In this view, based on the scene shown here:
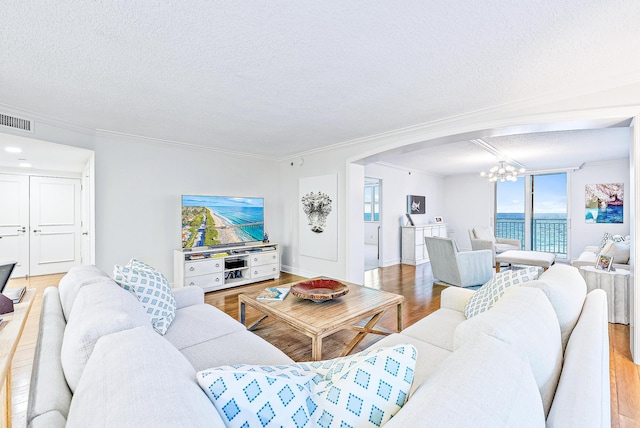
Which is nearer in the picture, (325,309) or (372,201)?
(325,309)

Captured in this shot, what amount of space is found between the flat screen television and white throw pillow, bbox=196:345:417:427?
12.6 feet

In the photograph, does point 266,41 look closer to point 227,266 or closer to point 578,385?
point 578,385

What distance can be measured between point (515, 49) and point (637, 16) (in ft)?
1.86

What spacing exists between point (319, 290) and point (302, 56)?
190 centimetres

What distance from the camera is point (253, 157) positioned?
17.3ft

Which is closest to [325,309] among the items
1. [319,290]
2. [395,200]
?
[319,290]

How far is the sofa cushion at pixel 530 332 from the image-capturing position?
97 centimetres

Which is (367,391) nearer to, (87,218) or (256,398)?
(256,398)

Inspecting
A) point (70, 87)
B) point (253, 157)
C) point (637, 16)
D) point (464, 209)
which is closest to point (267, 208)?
point (253, 157)

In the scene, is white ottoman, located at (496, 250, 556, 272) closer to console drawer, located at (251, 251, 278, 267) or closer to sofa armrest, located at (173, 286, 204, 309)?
console drawer, located at (251, 251, 278, 267)

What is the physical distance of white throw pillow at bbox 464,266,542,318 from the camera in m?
1.78

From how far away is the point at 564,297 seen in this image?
1.43m

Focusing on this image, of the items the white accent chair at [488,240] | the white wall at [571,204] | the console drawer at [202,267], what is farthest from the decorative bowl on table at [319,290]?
the white wall at [571,204]

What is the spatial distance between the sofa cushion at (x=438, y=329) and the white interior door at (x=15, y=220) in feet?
20.9
